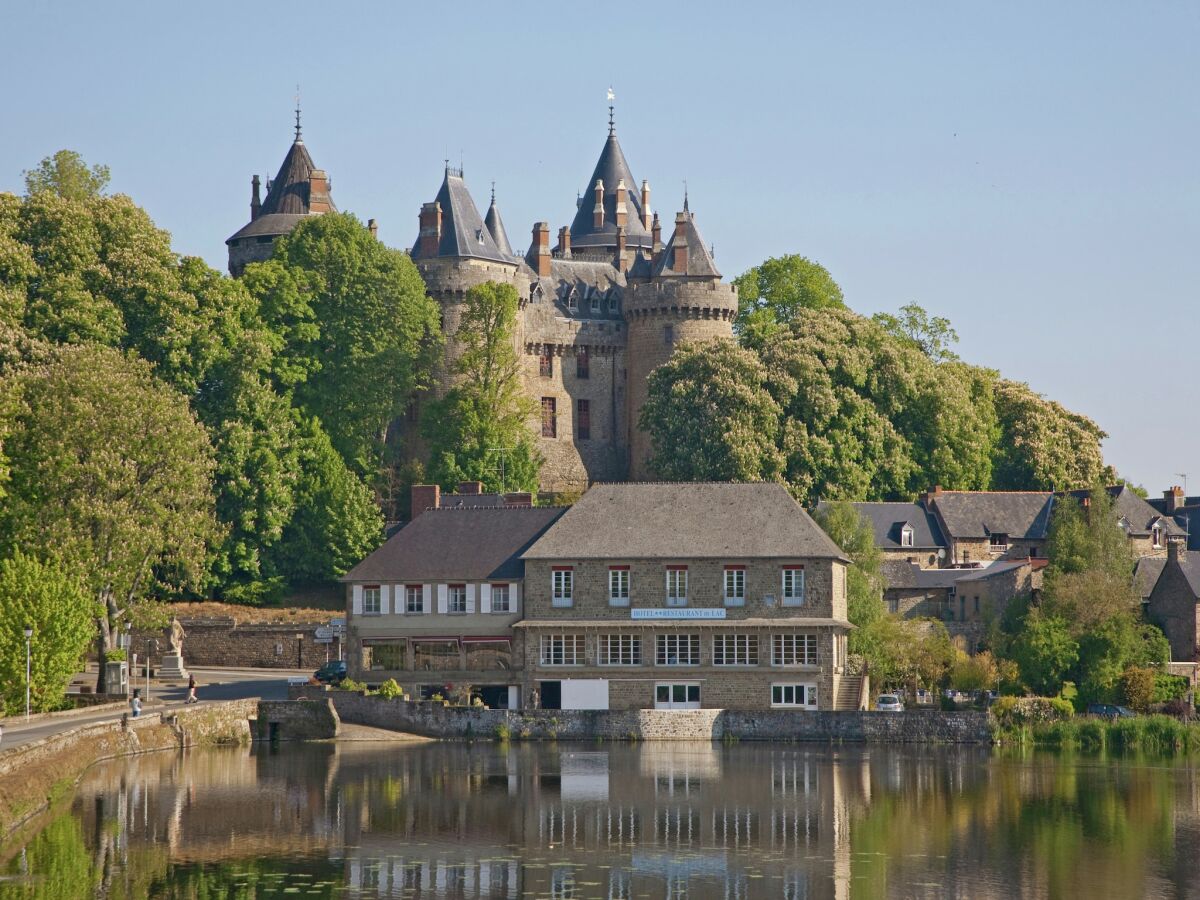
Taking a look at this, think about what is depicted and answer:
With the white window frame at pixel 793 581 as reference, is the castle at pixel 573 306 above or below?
above

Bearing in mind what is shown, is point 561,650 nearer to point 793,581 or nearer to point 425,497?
point 793,581

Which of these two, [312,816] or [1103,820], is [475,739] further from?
[1103,820]

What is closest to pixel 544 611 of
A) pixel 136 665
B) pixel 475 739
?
pixel 475 739

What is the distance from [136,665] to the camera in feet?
244

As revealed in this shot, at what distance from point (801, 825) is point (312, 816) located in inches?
413

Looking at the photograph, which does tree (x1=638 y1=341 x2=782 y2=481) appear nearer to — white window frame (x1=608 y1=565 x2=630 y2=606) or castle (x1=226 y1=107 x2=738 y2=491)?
castle (x1=226 y1=107 x2=738 y2=491)

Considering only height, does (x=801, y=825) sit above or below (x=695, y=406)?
below

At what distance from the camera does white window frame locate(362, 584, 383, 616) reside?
69.5 m

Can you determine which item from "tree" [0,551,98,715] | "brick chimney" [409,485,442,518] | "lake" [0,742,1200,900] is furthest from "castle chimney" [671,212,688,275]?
"tree" [0,551,98,715]

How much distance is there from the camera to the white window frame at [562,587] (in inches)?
2667

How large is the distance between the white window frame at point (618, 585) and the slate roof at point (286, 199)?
32787 millimetres

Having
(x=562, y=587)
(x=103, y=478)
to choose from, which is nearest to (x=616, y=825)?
(x=562, y=587)

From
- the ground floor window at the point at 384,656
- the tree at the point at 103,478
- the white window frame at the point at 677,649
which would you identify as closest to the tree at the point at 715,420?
the white window frame at the point at 677,649

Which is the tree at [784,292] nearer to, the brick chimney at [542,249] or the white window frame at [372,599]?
the brick chimney at [542,249]
